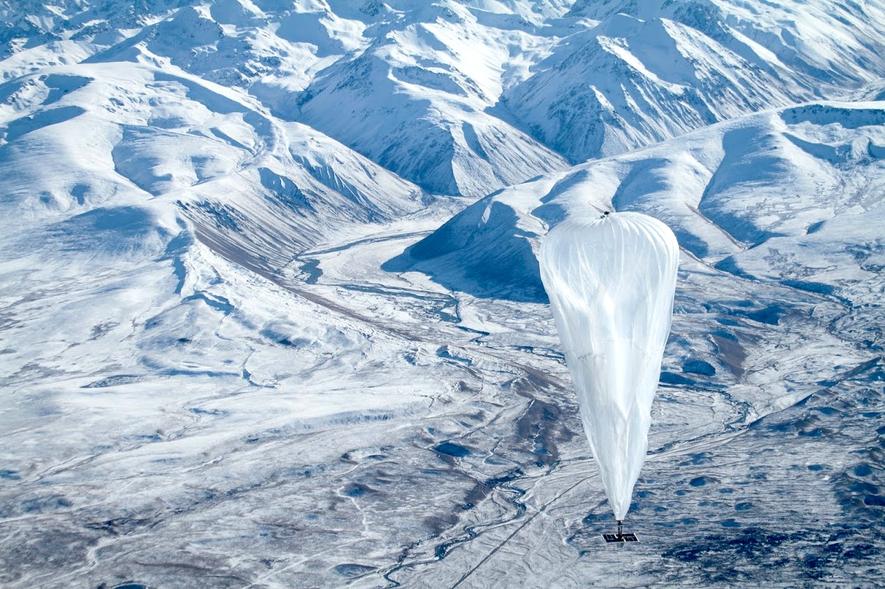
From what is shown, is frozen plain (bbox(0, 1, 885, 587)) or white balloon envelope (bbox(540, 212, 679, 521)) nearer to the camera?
white balloon envelope (bbox(540, 212, 679, 521))

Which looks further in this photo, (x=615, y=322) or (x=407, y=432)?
(x=407, y=432)

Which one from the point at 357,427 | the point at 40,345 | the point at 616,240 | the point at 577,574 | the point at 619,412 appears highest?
the point at 616,240

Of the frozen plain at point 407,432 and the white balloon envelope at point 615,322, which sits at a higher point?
the white balloon envelope at point 615,322

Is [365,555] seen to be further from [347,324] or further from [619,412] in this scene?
[347,324]

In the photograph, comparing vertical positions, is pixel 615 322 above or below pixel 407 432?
above

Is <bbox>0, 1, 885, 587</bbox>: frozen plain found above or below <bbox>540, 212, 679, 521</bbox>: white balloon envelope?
below

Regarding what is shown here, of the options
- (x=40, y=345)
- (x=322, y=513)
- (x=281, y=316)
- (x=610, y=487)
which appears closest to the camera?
(x=610, y=487)

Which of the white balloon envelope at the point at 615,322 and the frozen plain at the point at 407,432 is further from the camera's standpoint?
the frozen plain at the point at 407,432

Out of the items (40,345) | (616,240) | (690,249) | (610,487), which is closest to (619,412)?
(610,487)
